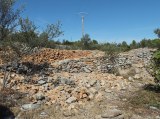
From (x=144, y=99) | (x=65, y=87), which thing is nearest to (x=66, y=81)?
(x=65, y=87)

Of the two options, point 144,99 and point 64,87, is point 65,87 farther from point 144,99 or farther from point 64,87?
point 144,99

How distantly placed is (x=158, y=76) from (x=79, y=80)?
132 inches

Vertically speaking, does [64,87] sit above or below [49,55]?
below

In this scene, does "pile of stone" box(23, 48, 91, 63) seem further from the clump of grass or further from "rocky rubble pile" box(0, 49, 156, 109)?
the clump of grass

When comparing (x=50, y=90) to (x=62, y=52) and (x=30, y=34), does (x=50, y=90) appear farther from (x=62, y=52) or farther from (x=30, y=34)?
(x=62, y=52)

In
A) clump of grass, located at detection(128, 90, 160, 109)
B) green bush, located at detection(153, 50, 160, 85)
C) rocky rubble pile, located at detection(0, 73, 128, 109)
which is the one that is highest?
green bush, located at detection(153, 50, 160, 85)

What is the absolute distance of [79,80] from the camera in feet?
39.5

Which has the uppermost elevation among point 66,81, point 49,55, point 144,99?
point 49,55

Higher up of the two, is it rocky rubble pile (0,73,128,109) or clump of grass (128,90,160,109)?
rocky rubble pile (0,73,128,109)

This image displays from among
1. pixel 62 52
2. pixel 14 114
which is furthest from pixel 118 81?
pixel 62 52

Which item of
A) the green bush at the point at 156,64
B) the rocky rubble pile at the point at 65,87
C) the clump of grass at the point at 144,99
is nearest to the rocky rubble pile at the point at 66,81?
the rocky rubble pile at the point at 65,87

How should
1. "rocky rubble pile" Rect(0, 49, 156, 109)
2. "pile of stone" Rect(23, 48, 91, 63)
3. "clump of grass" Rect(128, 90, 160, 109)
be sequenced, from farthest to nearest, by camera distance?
1. "pile of stone" Rect(23, 48, 91, 63)
2. "rocky rubble pile" Rect(0, 49, 156, 109)
3. "clump of grass" Rect(128, 90, 160, 109)

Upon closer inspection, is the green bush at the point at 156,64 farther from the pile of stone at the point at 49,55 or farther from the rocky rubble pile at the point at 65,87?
the pile of stone at the point at 49,55

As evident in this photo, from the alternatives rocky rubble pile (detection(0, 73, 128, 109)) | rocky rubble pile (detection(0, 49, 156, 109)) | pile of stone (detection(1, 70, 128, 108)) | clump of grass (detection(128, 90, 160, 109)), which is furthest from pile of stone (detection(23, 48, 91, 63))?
clump of grass (detection(128, 90, 160, 109))
